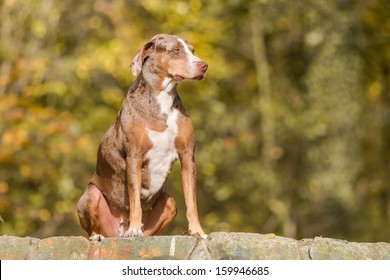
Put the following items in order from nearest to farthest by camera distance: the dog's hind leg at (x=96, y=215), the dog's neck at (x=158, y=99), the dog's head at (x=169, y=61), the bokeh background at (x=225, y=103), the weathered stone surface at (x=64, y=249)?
the weathered stone surface at (x=64, y=249) → the dog's head at (x=169, y=61) → the dog's neck at (x=158, y=99) → the dog's hind leg at (x=96, y=215) → the bokeh background at (x=225, y=103)

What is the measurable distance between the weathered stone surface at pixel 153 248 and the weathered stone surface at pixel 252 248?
6.7 inches

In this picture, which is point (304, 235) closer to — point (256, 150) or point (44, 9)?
point (256, 150)

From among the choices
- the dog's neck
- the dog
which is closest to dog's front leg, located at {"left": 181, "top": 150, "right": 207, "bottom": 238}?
the dog

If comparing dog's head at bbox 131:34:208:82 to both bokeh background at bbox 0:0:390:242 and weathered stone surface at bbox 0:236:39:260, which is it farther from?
bokeh background at bbox 0:0:390:242

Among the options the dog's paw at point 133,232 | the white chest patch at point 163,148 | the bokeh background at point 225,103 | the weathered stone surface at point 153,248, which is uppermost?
the bokeh background at point 225,103

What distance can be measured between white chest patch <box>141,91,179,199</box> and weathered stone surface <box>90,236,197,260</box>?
0.60 meters

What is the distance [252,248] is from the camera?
22.1ft

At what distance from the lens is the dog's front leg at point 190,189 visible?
23.0 ft

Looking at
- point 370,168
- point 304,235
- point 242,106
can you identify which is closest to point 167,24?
point 242,106

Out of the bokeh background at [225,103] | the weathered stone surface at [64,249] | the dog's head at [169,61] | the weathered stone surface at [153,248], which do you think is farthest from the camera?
the bokeh background at [225,103]

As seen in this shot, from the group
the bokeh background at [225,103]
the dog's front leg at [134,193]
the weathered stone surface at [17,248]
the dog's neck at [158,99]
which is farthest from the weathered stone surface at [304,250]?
the bokeh background at [225,103]

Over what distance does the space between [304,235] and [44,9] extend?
5725 millimetres

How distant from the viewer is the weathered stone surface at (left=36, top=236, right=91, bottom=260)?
22.4 feet

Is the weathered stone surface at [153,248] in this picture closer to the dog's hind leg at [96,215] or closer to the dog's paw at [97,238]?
the dog's paw at [97,238]
